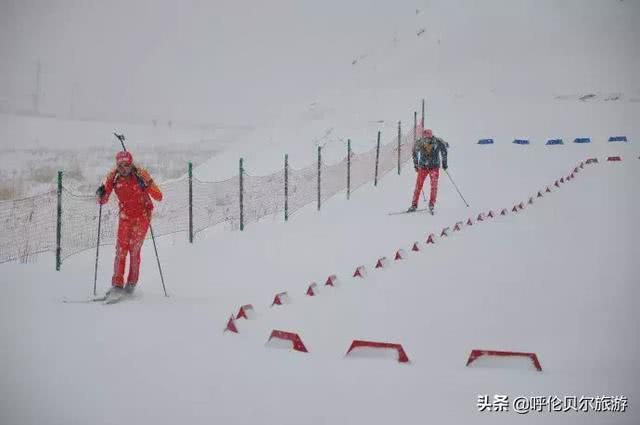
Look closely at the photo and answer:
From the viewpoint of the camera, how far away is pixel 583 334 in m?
5.68

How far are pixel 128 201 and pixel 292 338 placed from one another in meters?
3.32

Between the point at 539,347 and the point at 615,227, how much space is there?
605 cm

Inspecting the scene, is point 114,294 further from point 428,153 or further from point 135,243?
point 428,153

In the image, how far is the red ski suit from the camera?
24.4 ft

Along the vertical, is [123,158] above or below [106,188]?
above

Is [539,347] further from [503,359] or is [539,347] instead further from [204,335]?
[204,335]

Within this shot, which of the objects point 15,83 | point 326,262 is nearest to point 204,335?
point 326,262

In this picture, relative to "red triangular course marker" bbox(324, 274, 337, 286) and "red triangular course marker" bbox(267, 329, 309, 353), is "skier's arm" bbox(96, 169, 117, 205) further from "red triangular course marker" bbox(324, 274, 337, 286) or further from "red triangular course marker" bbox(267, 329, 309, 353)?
"red triangular course marker" bbox(267, 329, 309, 353)

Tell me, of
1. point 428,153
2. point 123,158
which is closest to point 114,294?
point 123,158

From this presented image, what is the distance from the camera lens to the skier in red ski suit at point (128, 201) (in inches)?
292

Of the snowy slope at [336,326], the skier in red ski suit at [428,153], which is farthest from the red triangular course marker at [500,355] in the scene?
the skier in red ski suit at [428,153]

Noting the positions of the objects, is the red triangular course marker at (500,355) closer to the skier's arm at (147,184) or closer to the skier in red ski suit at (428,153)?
the skier's arm at (147,184)

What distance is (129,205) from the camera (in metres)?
7.49

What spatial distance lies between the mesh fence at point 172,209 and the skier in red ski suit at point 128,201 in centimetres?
376
